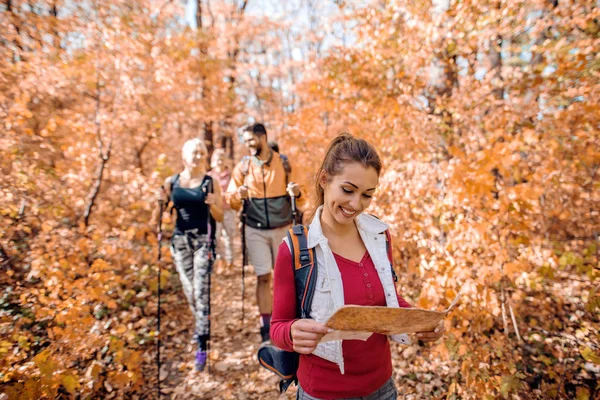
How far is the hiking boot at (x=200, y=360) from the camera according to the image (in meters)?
3.62

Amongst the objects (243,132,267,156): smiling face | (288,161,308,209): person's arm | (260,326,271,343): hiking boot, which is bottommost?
(260,326,271,343): hiking boot

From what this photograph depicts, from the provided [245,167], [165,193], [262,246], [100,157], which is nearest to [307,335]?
[262,246]

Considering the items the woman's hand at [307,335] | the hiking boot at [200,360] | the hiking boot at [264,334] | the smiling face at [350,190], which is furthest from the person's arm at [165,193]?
the woman's hand at [307,335]

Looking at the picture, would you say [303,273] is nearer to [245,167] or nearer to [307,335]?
[307,335]

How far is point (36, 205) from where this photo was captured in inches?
152

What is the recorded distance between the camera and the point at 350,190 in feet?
5.04

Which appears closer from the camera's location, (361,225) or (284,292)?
(284,292)

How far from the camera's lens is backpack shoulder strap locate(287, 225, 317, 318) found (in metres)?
1.50

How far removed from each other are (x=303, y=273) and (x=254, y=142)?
2.51 m

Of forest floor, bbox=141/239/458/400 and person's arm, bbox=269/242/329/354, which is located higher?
person's arm, bbox=269/242/329/354

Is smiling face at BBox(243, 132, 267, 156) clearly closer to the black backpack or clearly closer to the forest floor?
the black backpack

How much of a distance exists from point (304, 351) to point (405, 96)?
3832 mm

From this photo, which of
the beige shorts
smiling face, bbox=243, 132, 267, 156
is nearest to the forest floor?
the beige shorts

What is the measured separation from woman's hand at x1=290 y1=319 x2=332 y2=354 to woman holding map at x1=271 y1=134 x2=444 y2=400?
0.40 feet
